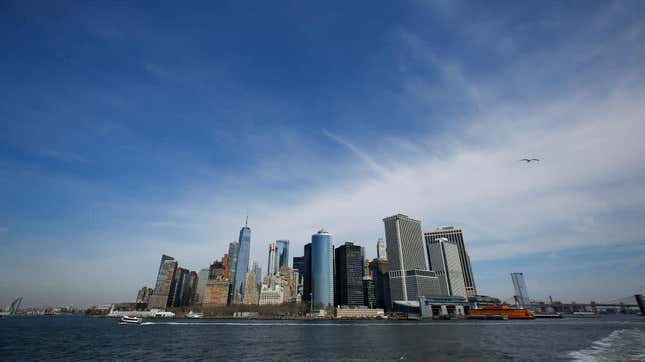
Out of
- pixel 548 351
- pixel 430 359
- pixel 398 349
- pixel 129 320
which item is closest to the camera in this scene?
pixel 430 359

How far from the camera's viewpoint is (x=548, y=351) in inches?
2298

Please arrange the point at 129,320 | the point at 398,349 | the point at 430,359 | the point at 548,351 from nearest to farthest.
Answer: the point at 430,359, the point at 548,351, the point at 398,349, the point at 129,320

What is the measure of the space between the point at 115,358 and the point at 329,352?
3635 centimetres

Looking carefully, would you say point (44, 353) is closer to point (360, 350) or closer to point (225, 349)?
point (225, 349)

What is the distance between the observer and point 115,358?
52875mm

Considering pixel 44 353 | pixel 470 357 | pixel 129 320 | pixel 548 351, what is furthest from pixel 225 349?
pixel 129 320

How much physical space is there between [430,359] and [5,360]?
68172 millimetres

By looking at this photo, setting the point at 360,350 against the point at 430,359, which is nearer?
the point at 430,359

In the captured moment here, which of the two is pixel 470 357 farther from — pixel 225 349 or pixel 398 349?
pixel 225 349

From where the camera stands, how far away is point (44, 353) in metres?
58.8

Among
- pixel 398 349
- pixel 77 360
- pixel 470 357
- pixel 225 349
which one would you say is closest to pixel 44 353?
pixel 77 360

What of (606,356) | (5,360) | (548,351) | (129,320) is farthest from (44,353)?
Result: (129,320)

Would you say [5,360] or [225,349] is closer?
[5,360]

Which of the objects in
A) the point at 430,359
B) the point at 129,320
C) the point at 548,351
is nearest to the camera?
the point at 430,359
